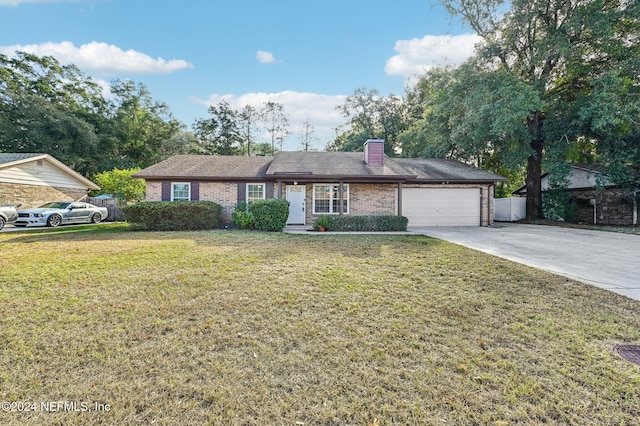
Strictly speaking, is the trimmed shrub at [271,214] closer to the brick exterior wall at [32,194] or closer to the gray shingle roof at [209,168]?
the gray shingle roof at [209,168]

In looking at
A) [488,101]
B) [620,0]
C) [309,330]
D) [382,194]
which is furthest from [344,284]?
[620,0]

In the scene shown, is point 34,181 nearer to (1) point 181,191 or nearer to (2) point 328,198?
(1) point 181,191

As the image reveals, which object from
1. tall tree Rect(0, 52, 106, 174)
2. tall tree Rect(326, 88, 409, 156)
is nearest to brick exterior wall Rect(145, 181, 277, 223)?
tall tree Rect(326, 88, 409, 156)

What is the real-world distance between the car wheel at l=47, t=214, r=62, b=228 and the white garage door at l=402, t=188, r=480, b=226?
17.3m

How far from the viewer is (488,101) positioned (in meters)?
14.4

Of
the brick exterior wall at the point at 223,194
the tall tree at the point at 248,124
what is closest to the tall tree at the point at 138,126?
the tall tree at the point at 248,124

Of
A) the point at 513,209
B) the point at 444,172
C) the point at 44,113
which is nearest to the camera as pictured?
the point at 444,172

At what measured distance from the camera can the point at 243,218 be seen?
1218 centimetres

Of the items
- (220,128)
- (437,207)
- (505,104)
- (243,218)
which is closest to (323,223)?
(243,218)

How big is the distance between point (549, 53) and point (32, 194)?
27.8 m

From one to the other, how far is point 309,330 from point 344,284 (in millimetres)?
1664

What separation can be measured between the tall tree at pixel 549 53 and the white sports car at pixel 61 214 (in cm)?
2164

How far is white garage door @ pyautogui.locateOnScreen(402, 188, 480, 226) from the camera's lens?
14570 millimetres

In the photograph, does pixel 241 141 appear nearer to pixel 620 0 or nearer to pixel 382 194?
pixel 382 194
